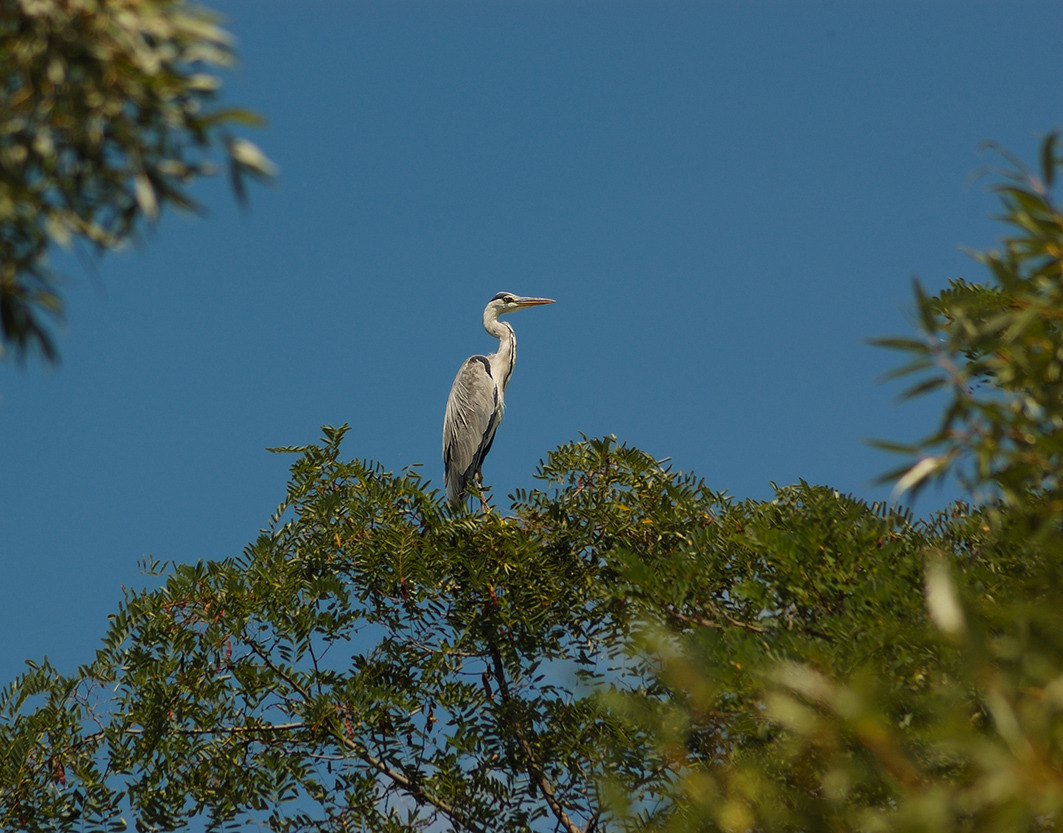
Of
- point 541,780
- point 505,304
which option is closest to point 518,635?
point 541,780

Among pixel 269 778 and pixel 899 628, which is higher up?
pixel 269 778

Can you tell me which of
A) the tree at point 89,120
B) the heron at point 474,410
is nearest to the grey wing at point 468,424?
the heron at point 474,410

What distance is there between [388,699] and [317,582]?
2.56 ft

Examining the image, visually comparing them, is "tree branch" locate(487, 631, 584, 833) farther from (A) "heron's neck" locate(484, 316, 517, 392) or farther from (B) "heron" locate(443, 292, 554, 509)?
(A) "heron's neck" locate(484, 316, 517, 392)

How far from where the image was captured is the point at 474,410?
36.6 ft

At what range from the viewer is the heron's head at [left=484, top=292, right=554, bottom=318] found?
40.0 feet

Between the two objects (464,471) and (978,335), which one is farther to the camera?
(464,471)

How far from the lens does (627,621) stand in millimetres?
5602

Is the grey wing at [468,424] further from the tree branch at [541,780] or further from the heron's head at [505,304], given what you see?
the tree branch at [541,780]

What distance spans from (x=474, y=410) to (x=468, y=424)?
0.53ft

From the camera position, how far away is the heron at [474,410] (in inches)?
434

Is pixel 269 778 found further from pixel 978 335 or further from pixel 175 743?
pixel 978 335

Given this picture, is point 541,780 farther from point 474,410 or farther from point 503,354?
point 503,354

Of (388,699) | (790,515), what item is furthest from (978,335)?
(388,699)
